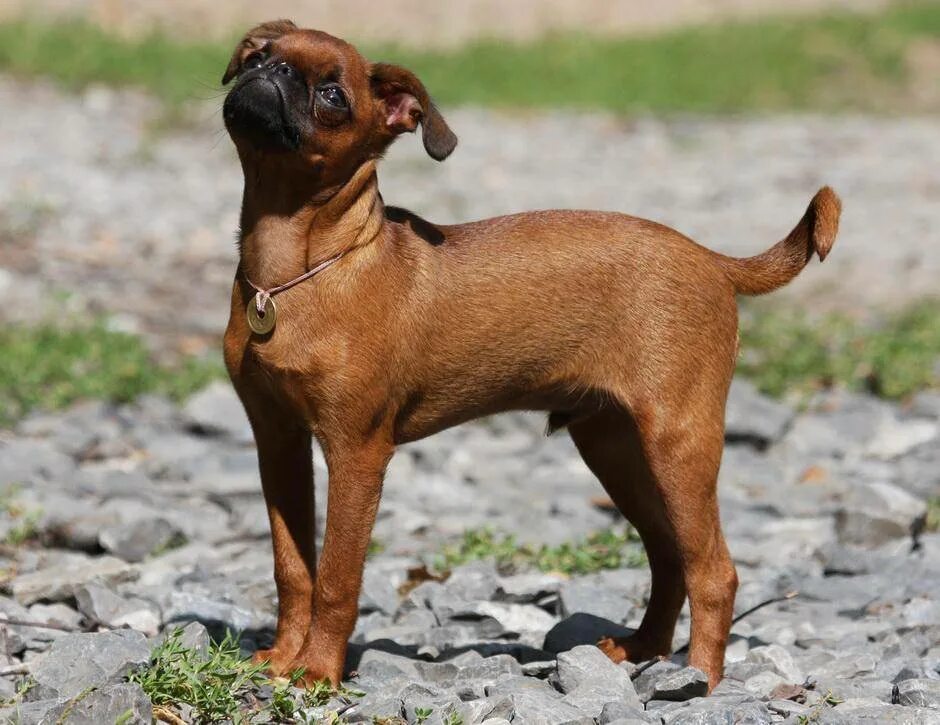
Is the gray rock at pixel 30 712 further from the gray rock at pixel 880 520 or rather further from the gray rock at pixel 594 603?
the gray rock at pixel 880 520

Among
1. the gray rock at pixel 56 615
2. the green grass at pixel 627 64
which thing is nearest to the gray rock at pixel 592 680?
the gray rock at pixel 56 615

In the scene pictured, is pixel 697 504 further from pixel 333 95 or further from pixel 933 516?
pixel 933 516

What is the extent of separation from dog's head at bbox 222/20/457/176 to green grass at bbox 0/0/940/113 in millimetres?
12221

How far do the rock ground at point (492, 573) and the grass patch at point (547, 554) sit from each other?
107 millimetres

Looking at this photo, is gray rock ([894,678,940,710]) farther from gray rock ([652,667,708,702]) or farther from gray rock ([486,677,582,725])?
gray rock ([486,677,582,725])

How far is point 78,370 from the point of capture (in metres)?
9.11

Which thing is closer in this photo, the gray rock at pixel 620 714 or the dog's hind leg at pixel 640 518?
the gray rock at pixel 620 714

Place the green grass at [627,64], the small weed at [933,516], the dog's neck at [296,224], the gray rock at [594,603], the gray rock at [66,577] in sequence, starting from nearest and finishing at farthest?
the dog's neck at [296,224] → the gray rock at [66,577] → the gray rock at [594,603] → the small weed at [933,516] → the green grass at [627,64]

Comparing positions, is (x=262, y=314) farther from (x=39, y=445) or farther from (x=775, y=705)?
(x=39, y=445)

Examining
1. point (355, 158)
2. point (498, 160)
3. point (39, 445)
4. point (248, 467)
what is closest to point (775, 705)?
point (355, 158)

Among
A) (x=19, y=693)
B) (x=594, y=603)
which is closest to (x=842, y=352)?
(x=594, y=603)

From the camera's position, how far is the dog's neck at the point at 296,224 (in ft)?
15.9

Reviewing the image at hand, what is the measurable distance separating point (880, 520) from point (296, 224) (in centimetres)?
326

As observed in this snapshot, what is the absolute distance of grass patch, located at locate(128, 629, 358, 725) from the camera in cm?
438
